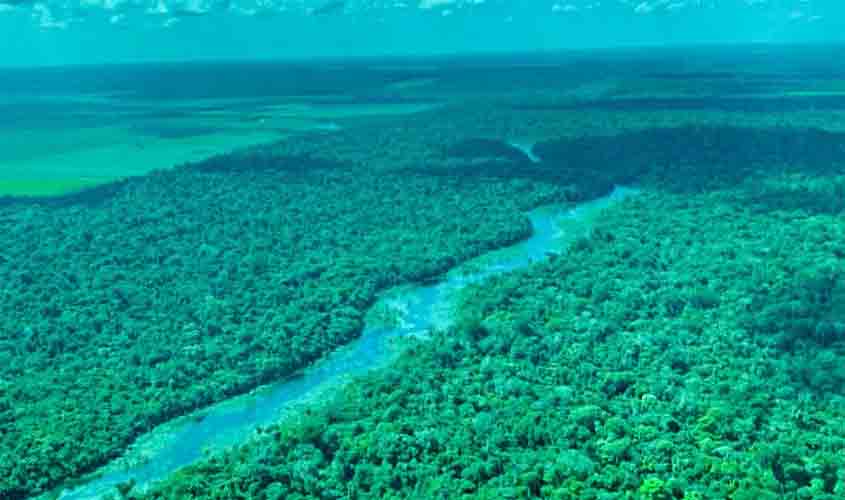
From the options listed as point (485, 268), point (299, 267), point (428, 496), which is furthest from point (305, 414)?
point (485, 268)

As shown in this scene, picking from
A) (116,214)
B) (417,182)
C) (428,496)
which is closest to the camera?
(428,496)

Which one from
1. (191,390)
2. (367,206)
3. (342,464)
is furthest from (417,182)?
(342,464)

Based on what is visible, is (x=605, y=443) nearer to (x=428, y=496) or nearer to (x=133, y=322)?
(x=428, y=496)

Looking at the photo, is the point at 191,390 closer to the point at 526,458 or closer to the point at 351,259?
the point at 526,458

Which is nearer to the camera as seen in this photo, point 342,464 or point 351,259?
point 342,464

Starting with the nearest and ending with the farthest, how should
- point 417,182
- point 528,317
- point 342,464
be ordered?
point 342,464, point 528,317, point 417,182

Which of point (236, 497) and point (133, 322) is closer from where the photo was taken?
point (236, 497)
